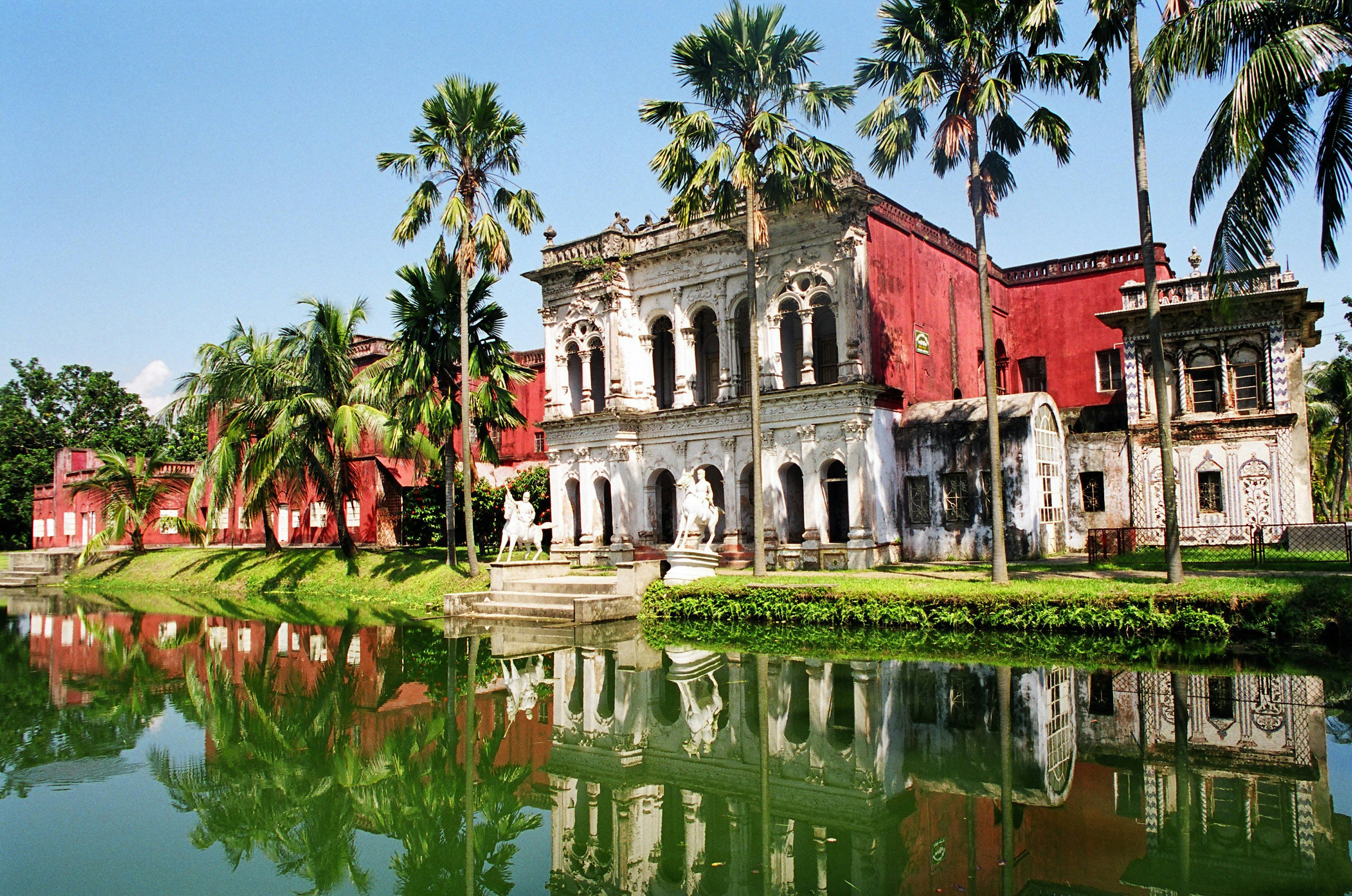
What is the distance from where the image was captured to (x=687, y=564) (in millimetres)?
19516

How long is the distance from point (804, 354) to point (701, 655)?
40.3 feet

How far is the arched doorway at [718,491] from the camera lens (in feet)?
86.3

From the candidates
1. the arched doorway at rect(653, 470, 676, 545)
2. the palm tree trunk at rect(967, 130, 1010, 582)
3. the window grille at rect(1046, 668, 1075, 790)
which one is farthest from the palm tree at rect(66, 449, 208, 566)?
the window grille at rect(1046, 668, 1075, 790)

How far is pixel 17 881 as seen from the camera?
19.6 feet

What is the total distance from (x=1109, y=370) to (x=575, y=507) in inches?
698

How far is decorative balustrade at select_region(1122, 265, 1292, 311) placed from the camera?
22.4m

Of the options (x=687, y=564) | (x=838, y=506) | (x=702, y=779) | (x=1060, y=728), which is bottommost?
(x=702, y=779)

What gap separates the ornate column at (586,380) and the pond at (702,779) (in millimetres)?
16003

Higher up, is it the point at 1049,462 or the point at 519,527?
the point at 1049,462

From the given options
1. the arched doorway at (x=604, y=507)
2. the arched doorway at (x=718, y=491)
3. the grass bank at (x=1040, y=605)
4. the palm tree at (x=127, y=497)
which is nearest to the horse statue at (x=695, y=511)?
the grass bank at (x=1040, y=605)

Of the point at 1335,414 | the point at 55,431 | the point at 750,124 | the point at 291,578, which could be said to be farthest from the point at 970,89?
the point at 55,431

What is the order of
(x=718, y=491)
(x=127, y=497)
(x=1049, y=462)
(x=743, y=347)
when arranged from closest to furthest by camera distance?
(x=1049, y=462) → (x=743, y=347) → (x=718, y=491) → (x=127, y=497)

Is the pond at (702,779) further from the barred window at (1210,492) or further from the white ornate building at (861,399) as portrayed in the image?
the barred window at (1210,492)

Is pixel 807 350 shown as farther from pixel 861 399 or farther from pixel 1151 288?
pixel 1151 288
